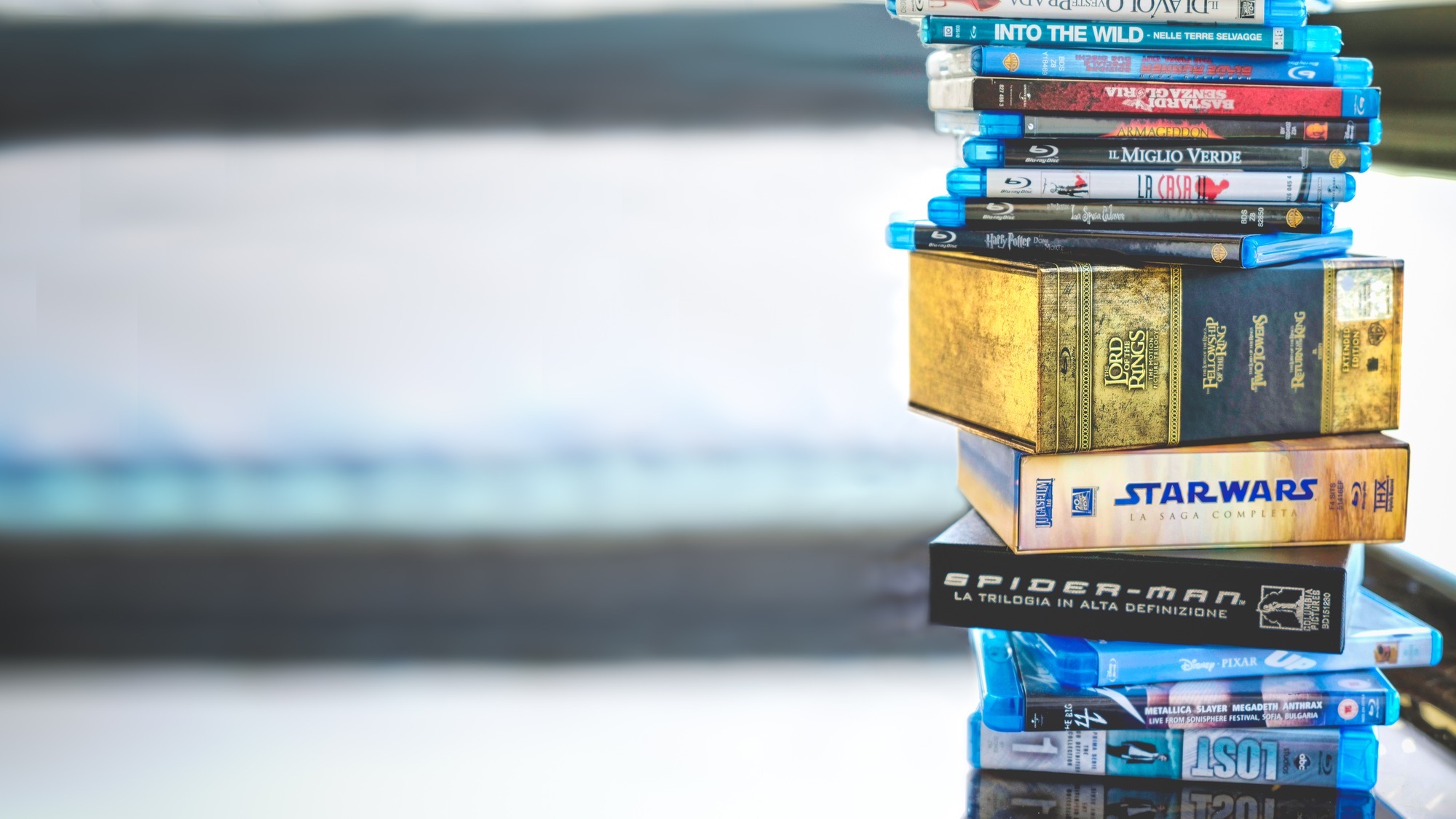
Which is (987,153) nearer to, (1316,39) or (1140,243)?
(1140,243)

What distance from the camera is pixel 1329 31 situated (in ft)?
3.24

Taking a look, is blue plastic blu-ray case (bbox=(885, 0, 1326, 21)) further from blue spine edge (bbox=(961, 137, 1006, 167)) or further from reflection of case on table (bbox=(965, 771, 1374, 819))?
reflection of case on table (bbox=(965, 771, 1374, 819))

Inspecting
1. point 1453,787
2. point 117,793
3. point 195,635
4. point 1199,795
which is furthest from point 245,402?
point 1453,787

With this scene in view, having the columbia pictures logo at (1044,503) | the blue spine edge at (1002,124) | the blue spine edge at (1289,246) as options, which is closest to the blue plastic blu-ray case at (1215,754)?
the columbia pictures logo at (1044,503)

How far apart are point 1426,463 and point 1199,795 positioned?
2.31 ft

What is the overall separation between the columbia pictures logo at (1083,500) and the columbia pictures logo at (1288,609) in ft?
0.44

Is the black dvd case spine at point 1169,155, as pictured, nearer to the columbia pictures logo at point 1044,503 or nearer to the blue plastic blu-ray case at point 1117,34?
the blue plastic blu-ray case at point 1117,34

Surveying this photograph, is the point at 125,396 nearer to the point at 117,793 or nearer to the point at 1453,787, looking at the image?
the point at 117,793

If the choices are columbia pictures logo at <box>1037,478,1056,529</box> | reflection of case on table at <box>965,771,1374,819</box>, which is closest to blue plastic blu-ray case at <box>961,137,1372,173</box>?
columbia pictures logo at <box>1037,478,1056,529</box>

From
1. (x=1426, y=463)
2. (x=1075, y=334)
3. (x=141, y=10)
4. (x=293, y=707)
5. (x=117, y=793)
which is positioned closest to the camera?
(x=1075, y=334)

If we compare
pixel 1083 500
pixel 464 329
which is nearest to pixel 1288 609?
pixel 1083 500

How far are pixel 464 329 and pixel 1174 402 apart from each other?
96 cm

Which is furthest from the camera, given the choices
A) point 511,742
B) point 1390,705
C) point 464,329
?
point 464,329

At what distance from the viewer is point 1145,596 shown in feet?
3.14
